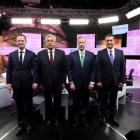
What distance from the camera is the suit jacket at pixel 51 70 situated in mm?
4176

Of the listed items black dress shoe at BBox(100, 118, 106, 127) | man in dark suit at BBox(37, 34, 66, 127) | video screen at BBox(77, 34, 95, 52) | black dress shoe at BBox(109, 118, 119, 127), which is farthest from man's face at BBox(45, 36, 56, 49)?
video screen at BBox(77, 34, 95, 52)

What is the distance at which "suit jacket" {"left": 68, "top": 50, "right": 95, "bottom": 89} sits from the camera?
431cm

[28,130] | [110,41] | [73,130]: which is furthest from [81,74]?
[28,130]

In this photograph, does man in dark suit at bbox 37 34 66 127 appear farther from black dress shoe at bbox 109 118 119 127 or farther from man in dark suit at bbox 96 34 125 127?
black dress shoe at bbox 109 118 119 127

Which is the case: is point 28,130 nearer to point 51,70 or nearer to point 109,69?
point 51,70

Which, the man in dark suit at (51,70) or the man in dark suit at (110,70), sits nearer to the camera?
the man in dark suit at (51,70)

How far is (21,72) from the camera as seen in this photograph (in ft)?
13.3

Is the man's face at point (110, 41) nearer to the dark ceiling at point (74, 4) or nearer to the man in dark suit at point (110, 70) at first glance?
the man in dark suit at point (110, 70)

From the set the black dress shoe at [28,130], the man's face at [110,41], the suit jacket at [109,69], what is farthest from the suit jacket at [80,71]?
the black dress shoe at [28,130]

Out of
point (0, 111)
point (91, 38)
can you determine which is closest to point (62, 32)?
point (91, 38)

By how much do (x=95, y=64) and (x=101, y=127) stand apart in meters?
1.09

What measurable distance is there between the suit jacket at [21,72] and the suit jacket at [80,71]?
63 centimetres

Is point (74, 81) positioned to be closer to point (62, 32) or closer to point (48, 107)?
point (48, 107)

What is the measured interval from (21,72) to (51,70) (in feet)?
1.59
